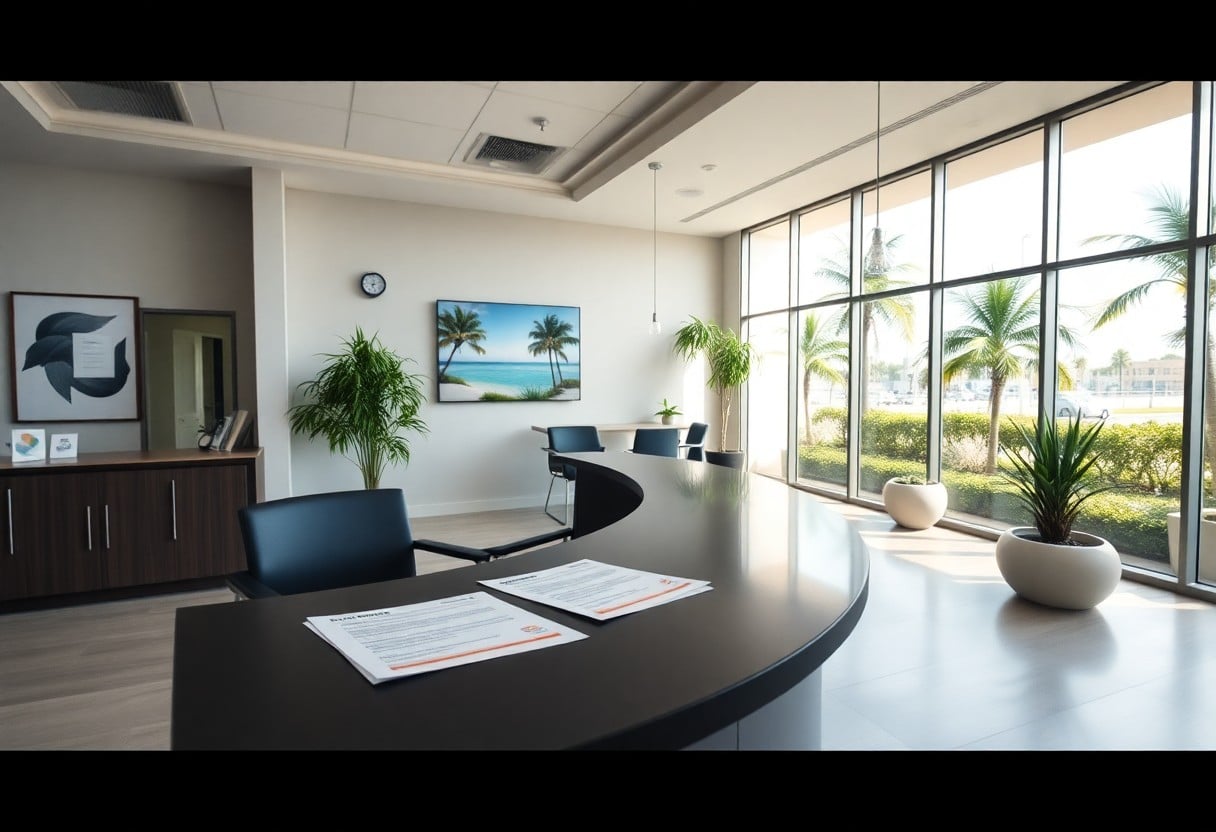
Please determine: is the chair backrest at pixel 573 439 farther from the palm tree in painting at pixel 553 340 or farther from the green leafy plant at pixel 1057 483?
the green leafy plant at pixel 1057 483

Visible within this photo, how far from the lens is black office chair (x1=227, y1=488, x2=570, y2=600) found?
5.95ft

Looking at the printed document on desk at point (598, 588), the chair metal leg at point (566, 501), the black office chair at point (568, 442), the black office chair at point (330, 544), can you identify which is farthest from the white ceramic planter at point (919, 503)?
the printed document on desk at point (598, 588)

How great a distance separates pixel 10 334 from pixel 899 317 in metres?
7.48

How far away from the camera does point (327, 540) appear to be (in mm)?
1979

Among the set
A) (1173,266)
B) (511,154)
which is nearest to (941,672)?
(1173,266)

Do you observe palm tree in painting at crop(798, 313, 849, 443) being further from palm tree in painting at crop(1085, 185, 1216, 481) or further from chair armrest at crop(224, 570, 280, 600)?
chair armrest at crop(224, 570, 280, 600)

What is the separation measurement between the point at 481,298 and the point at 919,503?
4688mm

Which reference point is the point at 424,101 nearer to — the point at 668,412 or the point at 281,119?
the point at 281,119

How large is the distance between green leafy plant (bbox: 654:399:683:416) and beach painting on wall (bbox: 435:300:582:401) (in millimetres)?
1081

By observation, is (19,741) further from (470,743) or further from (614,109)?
(614,109)

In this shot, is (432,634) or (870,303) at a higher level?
(870,303)

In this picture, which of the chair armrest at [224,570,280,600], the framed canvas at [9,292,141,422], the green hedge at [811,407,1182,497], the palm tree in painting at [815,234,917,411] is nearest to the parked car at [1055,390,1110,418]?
the green hedge at [811,407,1182,497]

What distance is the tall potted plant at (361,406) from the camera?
227 inches
